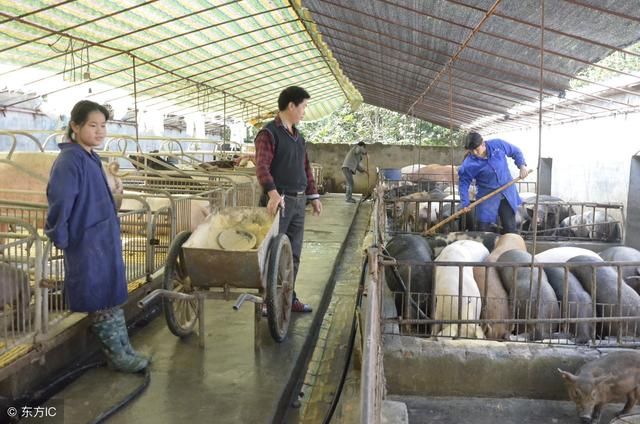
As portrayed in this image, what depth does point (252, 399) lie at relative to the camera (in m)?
3.09

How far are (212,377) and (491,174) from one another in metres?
4.40

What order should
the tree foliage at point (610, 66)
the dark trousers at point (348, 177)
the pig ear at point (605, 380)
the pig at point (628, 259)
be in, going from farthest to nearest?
the dark trousers at point (348, 177), the tree foliage at point (610, 66), the pig at point (628, 259), the pig ear at point (605, 380)

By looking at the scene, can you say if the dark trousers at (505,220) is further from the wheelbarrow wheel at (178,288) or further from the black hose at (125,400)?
the black hose at (125,400)

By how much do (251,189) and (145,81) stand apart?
5.77 meters

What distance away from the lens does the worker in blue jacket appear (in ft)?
21.0

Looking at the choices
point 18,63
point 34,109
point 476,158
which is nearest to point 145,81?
point 34,109

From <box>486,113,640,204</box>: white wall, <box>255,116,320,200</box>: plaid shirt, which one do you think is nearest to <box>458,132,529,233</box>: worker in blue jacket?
<box>486,113,640,204</box>: white wall

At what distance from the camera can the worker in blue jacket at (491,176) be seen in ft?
21.0

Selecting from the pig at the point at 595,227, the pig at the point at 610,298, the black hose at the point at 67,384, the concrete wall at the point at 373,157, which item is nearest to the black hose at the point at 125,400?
the black hose at the point at 67,384

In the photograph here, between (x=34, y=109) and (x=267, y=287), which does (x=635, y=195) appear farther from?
(x=34, y=109)

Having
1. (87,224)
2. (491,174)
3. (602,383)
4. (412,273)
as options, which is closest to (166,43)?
(491,174)

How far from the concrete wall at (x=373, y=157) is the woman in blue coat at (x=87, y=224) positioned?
14135 mm

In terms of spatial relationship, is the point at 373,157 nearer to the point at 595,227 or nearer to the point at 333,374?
the point at 595,227

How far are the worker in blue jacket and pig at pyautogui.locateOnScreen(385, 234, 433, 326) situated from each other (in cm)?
117
